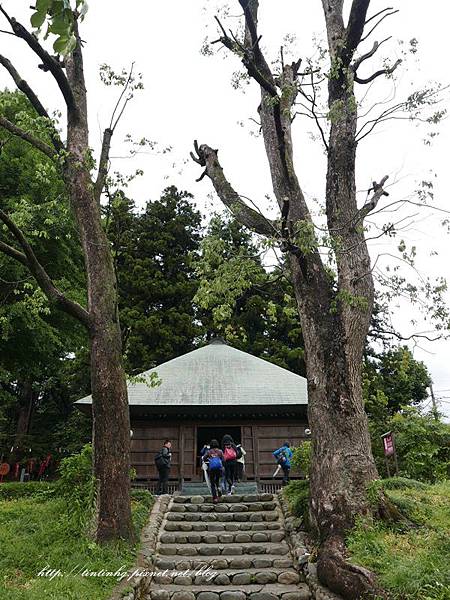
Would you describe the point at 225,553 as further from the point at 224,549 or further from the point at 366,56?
the point at 366,56

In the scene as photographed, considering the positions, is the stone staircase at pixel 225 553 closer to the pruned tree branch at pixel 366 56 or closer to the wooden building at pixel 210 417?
the wooden building at pixel 210 417

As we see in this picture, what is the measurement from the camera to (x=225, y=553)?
7898 mm

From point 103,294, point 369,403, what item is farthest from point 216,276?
point 369,403

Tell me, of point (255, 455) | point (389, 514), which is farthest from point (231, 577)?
point (255, 455)

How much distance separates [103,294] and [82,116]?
10.8 feet

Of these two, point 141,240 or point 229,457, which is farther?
point 141,240

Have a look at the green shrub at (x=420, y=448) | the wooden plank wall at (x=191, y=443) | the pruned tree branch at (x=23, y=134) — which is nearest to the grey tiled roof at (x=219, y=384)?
the wooden plank wall at (x=191, y=443)

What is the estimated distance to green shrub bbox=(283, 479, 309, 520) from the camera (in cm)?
830

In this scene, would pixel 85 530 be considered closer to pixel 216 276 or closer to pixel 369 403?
pixel 216 276

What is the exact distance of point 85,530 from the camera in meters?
6.94

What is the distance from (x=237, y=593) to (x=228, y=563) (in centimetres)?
112

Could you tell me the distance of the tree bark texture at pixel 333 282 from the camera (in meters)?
6.26

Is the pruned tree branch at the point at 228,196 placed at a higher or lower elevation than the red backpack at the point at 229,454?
higher

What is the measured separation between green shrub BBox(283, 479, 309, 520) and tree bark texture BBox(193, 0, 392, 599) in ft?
5.86
